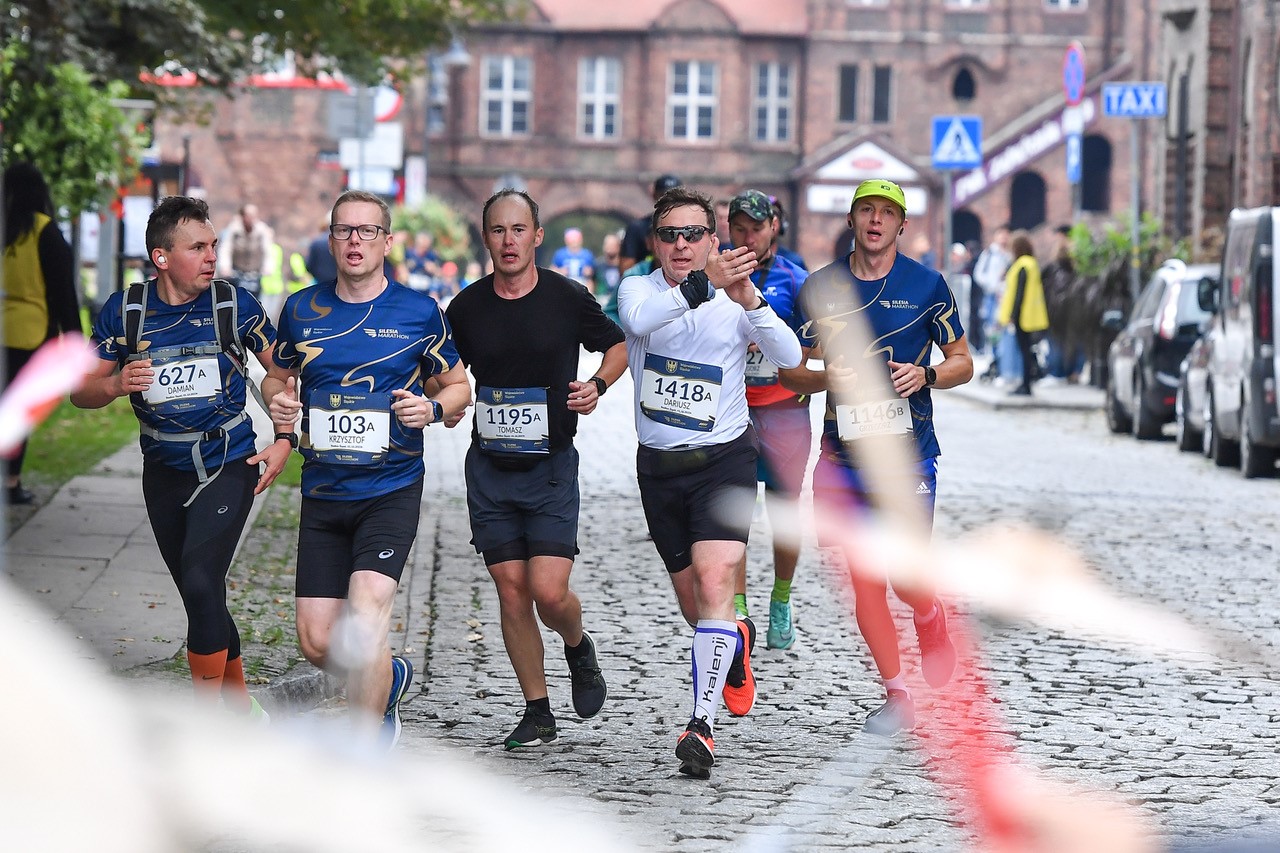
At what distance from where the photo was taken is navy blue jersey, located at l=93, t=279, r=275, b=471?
716cm

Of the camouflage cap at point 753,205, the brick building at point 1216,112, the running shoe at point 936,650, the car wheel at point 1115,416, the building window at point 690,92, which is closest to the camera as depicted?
the running shoe at point 936,650

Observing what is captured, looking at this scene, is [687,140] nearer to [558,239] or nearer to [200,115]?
[558,239]

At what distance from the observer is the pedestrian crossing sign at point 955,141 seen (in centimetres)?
3234

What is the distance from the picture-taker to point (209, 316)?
725 cm

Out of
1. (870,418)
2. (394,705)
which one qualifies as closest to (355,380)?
(394,705)

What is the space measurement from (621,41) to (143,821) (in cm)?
6455

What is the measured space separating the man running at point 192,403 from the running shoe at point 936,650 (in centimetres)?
243

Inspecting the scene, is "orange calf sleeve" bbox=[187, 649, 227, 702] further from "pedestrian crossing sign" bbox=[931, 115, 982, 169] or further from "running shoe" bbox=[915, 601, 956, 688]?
"pedestrian crossing sign" bbox=[931, 115, 982, 169]

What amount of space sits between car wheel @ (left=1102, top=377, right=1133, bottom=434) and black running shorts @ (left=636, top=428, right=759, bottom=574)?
52.9 ft

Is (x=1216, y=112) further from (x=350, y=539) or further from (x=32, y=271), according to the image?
(x=350, y=539)

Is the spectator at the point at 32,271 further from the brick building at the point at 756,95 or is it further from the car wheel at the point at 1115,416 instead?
the brick building at the point at 756,95

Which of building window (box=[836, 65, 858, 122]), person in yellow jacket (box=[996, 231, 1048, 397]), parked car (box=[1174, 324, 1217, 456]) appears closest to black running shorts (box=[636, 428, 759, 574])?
parked car (box=[1174, 324, 1217, 456])

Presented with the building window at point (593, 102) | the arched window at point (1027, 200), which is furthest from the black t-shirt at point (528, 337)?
the building window at point (593, 102)

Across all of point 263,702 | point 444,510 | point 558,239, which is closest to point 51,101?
point 444,510
